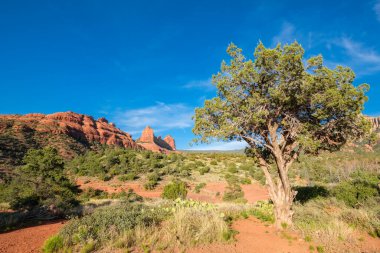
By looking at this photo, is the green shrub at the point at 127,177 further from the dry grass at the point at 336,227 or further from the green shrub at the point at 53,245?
the green shrub at the point at 53,245

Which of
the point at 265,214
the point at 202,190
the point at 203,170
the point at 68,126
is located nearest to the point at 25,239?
the point at 265,214

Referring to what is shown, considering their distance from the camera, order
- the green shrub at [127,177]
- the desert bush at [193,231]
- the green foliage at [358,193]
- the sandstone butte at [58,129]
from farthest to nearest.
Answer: the sandstone butte at [58,129]
the green shrub at [127,177]
the green foliage at [358,193]
the desert bush at [193,231]

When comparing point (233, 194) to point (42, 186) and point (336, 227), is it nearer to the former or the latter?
point (336, 227)

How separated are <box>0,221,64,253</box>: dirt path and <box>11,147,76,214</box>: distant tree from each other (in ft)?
14.2

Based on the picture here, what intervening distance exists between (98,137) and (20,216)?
265 ft

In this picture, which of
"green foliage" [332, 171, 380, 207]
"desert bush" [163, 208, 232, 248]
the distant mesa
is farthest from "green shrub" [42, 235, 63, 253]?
the distant mesa

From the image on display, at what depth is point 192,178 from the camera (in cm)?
3195

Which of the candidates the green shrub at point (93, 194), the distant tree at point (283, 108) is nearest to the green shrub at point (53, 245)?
the distant tree at point (283, 108)

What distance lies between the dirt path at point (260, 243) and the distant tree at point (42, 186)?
10.2 m

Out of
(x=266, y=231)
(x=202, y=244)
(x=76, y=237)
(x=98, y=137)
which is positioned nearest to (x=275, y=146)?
(x=266, y=231)

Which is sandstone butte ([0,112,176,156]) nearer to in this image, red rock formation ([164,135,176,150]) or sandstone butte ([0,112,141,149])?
sandstone butte ([0,112,141,149])

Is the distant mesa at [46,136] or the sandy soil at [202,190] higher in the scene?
the distant mesa at [46,136]

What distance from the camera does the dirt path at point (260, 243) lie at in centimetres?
738

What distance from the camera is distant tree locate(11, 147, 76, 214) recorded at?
14.4 meters
